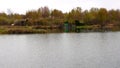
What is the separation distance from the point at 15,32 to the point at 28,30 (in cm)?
369

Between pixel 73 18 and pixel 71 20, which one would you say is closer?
pixel 71 20

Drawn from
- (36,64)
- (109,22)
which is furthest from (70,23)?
(36,64)

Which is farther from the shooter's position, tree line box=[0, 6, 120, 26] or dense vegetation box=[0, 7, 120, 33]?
tree line box=[0, 6, 120, 26]

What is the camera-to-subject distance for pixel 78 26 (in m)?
100

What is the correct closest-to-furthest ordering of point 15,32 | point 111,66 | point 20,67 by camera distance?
point 111,66, point 20,67, point 15,32

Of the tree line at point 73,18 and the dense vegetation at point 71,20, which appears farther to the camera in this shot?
the tree line at point 73,18

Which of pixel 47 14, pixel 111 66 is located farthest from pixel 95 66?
pixel 47 14

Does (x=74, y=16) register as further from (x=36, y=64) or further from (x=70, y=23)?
(x=36, y=64)

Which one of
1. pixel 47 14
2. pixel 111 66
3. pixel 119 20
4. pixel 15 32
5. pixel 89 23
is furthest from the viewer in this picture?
pixel 47 14

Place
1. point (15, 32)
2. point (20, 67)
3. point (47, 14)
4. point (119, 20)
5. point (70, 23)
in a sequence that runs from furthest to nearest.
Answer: point (47, 14)
point (119, 20)
point (70, 23)
point (15, 32)
point (20, 67)

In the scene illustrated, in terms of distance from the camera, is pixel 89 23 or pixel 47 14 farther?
pixel 47 14

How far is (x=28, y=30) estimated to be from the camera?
84062 mm

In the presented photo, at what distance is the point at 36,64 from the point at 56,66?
213cm

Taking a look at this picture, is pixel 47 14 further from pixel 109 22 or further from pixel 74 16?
pixel 109 22
